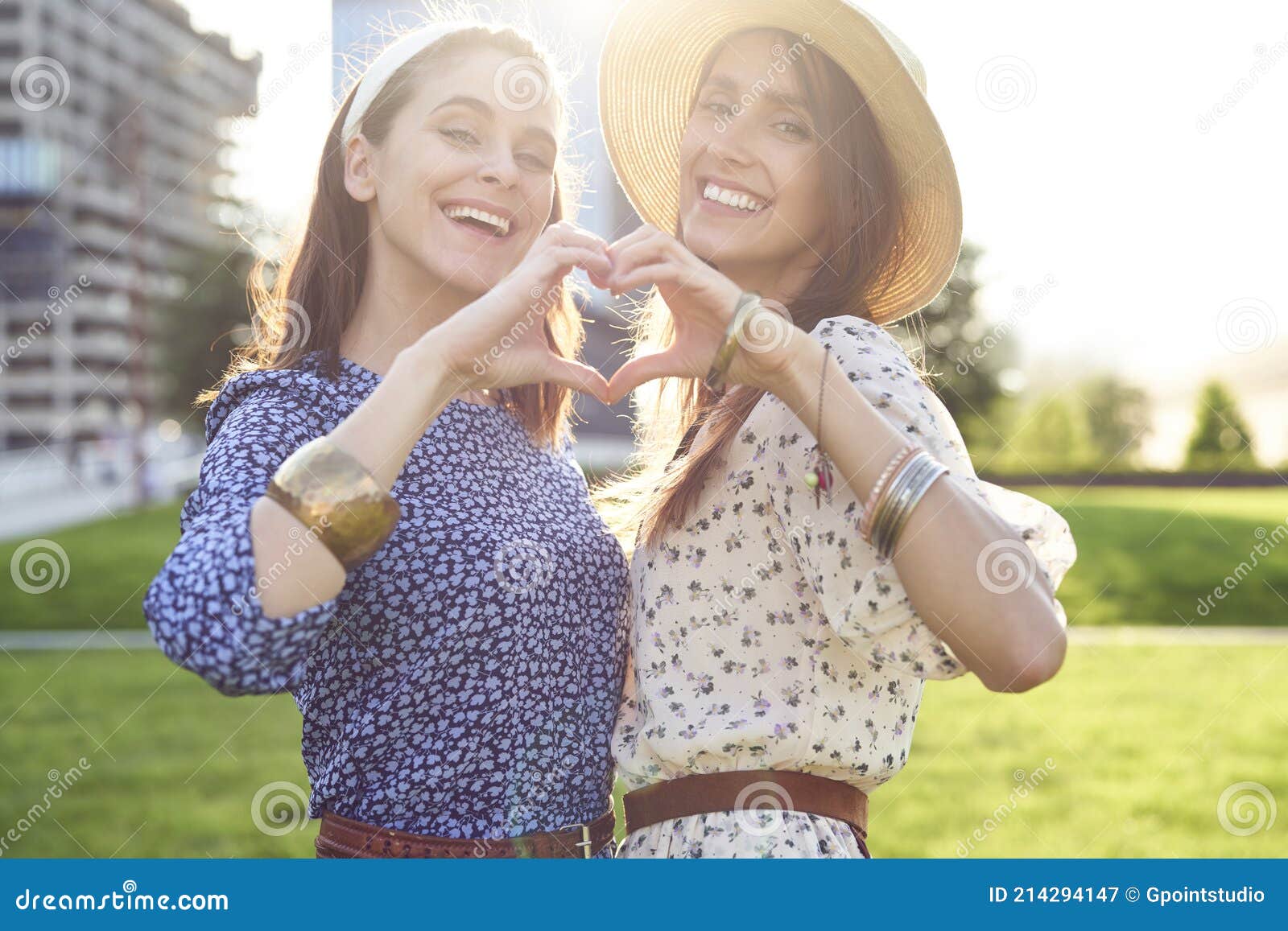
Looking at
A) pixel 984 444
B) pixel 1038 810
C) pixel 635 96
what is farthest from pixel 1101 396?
pixel 635 96

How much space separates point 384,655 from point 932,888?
122cm

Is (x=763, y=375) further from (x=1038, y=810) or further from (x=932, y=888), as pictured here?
(x=1038, y=810)

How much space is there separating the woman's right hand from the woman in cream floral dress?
7 cm

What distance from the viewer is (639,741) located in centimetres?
229

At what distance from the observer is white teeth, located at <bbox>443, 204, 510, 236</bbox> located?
2.62 meters

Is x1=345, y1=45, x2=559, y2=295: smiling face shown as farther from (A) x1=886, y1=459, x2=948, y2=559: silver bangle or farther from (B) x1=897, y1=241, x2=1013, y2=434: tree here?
(B) x1=897, y1=241, x2=1013, y2=434: tree

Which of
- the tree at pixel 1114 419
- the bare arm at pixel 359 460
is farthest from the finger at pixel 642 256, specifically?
the tree at pixel 1114 419

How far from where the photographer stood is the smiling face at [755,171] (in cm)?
248

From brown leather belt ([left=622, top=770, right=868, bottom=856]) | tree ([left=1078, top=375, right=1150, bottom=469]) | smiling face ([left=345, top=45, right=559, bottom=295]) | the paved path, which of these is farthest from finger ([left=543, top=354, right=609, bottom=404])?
tree ([left=1078, top=375, right=1150, bottom=469])

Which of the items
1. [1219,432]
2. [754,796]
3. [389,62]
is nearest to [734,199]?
[389,62]

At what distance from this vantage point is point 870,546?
1902mm

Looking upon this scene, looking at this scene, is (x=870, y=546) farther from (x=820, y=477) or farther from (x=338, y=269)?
(x=338, y=269)

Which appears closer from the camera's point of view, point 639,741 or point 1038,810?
point 639,741

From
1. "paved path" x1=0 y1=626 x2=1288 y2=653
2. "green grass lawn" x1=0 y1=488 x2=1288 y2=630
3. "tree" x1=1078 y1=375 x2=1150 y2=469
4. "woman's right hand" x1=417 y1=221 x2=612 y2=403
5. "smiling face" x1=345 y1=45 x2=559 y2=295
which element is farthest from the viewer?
"tree" x1=1078 y1=375 x2=1150 y2=469
